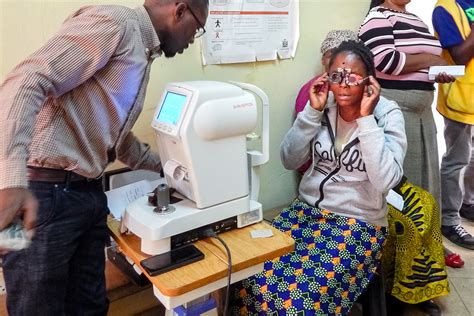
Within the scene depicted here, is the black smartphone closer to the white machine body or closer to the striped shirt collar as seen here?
the white machine body

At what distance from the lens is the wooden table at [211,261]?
1013mm

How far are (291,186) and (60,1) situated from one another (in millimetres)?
1352

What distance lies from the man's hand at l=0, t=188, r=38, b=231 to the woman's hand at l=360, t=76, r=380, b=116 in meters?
1.04

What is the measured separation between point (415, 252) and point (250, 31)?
1144 mm

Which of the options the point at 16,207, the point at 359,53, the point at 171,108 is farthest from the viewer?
the point at 359,53

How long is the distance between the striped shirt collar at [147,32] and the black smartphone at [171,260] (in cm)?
50

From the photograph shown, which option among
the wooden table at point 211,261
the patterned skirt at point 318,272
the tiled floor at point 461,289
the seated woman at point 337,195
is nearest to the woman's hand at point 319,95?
the seated woman at point 337,195

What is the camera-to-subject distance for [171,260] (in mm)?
1079

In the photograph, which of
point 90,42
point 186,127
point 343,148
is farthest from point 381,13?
point 90,42

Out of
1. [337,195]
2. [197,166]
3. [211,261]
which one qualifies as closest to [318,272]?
[337,195]

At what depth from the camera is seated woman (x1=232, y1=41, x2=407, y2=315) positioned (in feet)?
4.47

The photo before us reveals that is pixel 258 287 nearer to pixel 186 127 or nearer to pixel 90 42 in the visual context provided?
pixel 186 127

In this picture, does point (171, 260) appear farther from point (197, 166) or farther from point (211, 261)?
point (197, 166)

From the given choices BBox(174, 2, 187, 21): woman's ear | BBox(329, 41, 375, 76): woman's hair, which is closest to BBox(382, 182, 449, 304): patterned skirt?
BBox(329, 41, 375, 76): woman's hair
